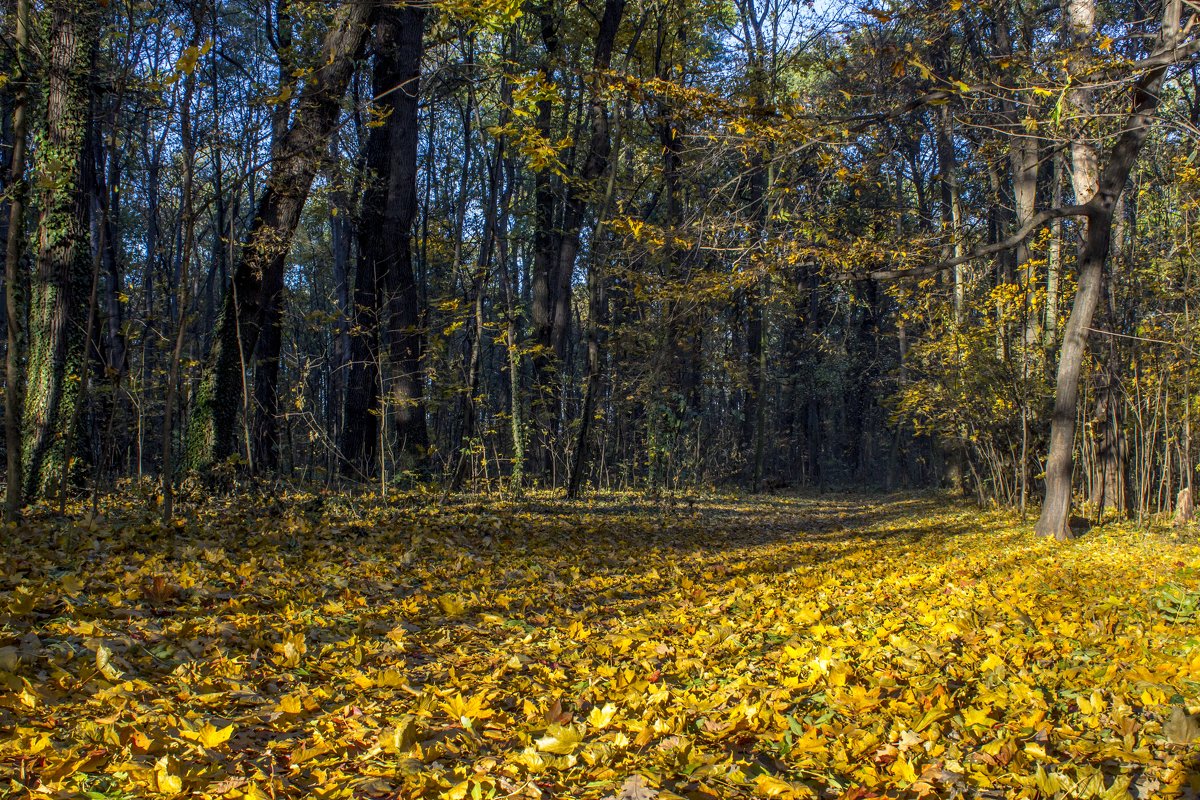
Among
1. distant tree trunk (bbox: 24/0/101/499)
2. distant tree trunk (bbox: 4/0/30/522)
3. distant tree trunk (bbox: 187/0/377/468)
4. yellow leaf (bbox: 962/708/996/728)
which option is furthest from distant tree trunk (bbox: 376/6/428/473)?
yellow leaf (bbox: 962/708/996/728)

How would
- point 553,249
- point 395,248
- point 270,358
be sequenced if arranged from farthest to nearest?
point 553,249, point 395,248, point 270,358

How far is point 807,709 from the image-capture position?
2.99 metres

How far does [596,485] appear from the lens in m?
16.2

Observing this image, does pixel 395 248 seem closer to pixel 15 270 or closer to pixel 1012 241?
pixel 15 270

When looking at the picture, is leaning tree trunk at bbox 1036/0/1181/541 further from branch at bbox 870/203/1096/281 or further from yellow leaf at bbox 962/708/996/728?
yellow leaf at bbox 962/708/996/728

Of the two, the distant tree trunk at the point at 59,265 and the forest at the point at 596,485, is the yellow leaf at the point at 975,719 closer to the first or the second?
the forest at the point at 596,485

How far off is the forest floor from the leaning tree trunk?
85.2 inches

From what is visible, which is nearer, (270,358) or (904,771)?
(904,771)

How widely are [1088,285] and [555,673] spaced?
295 inches

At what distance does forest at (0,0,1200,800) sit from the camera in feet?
8.39

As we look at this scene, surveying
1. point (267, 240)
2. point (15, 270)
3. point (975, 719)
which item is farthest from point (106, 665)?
point (267, 240)

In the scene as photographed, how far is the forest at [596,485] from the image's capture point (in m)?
2.56

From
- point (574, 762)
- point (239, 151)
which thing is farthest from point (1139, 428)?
point (239, 151)

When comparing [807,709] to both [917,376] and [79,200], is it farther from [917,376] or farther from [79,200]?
[917,376]
